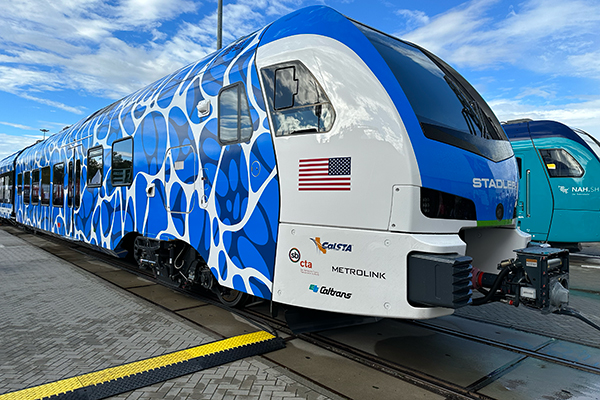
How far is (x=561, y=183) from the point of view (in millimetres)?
9711

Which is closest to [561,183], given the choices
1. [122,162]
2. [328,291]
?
[328,291]

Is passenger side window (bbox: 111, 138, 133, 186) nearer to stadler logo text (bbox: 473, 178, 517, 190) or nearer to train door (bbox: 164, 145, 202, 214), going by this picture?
train door (bbox: 164, 145, 202, 214)

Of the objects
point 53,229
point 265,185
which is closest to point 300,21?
point 265,185

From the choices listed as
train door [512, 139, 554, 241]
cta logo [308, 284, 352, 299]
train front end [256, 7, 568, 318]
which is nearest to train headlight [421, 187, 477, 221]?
train front end [256, 7, 568, 318]

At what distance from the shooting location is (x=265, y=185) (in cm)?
396

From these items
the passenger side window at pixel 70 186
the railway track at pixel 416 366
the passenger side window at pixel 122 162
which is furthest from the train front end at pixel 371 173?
the passenger side window at pixel 70 186

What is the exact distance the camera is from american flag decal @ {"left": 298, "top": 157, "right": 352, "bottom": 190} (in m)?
3.43

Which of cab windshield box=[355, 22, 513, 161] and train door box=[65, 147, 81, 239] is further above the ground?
cab windshield box=[355, 22, 513, 161]

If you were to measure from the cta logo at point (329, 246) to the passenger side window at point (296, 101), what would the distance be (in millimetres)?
940

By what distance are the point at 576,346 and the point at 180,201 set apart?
457cm

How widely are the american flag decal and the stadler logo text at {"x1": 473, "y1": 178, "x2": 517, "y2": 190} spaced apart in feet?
3.65

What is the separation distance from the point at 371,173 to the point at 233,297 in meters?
2.75

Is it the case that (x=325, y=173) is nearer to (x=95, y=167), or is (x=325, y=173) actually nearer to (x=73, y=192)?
(x=95, y=167)

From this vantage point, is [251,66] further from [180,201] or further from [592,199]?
[592,199]
